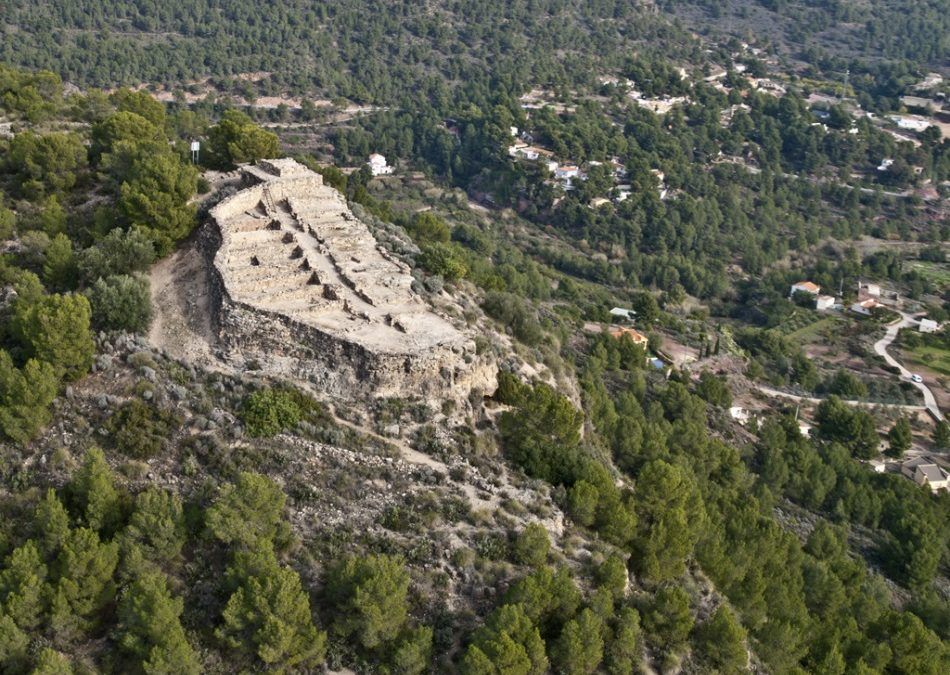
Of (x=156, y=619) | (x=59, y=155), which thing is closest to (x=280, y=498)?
(x=156, y=619)

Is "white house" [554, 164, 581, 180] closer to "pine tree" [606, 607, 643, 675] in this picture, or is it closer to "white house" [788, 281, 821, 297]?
"white house" [788, 281, 821, 297]

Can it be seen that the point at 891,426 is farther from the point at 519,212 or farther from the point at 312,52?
the point at 312,52

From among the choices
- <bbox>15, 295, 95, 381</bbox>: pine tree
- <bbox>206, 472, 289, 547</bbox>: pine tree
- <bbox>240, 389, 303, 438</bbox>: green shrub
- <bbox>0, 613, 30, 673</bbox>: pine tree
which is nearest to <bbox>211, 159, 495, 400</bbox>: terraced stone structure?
<bbox>240, 389, 303, 438</bbox>: green shrub

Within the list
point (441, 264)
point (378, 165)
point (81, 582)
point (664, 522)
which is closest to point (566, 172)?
point (378, 165)

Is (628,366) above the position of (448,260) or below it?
below

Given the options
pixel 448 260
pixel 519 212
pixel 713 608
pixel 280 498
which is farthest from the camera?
pixel 519 212

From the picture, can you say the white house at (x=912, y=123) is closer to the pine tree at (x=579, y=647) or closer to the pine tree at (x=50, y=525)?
the pine tree at (x=579, y=647)

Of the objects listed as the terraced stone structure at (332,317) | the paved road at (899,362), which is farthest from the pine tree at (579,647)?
the paved road at (899,362)
